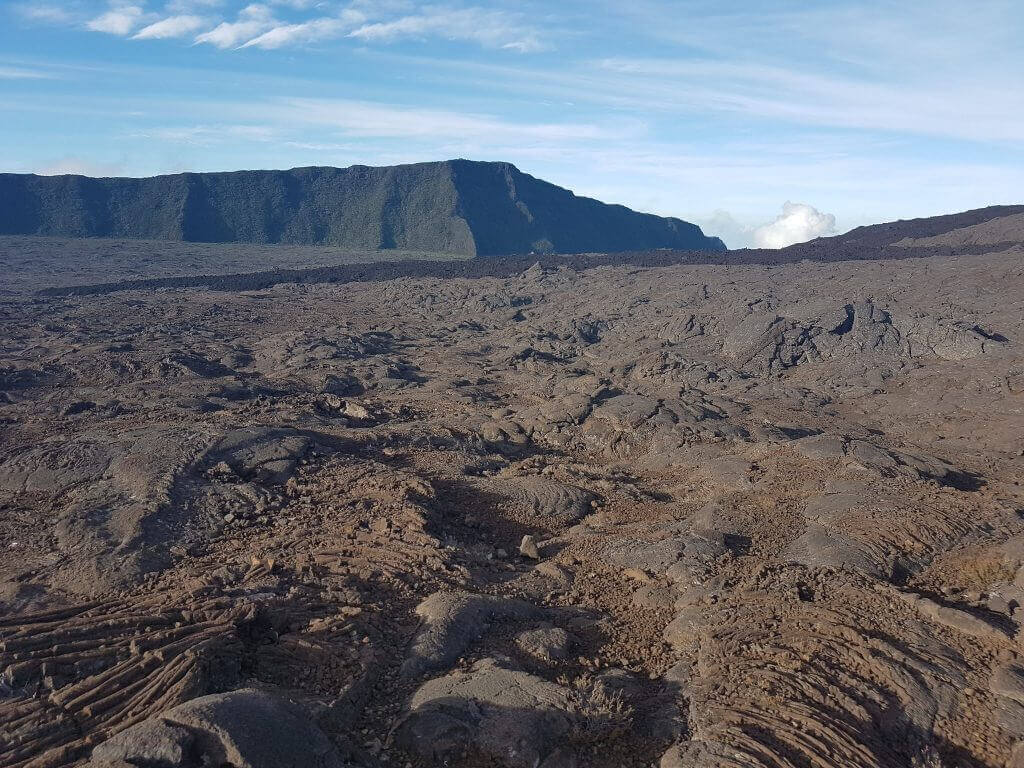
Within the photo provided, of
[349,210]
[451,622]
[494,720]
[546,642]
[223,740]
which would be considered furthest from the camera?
[349,210]

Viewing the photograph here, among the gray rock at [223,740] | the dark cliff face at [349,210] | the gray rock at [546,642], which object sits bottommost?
the gray rock at [546,642]

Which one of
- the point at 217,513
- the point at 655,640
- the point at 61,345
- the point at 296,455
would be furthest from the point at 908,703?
the point at 61,345

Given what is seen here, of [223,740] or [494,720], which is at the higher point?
[223,740]

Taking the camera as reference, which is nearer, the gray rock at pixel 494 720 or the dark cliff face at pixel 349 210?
the gray rock at pixel 494 720

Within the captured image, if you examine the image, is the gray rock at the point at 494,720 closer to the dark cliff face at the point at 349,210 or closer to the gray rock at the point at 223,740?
the gray rock at the point at 223,740

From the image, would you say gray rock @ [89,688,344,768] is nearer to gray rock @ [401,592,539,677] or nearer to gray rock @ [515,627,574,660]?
gray rock @ [401,592,539,677]

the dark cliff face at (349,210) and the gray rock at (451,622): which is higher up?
the dark cliff face at (349,210)

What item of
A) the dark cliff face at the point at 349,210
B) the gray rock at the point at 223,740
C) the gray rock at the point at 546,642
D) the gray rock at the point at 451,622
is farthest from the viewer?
the dark cliff face at the point at 349,210

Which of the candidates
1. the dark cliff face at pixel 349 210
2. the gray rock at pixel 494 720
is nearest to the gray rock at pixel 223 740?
the gray rock at pixel 494 720

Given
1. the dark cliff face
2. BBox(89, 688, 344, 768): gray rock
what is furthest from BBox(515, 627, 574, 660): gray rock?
the dark cliff face

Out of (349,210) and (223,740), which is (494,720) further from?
(349,210)

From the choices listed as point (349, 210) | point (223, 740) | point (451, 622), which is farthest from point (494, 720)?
point (349, 210)
